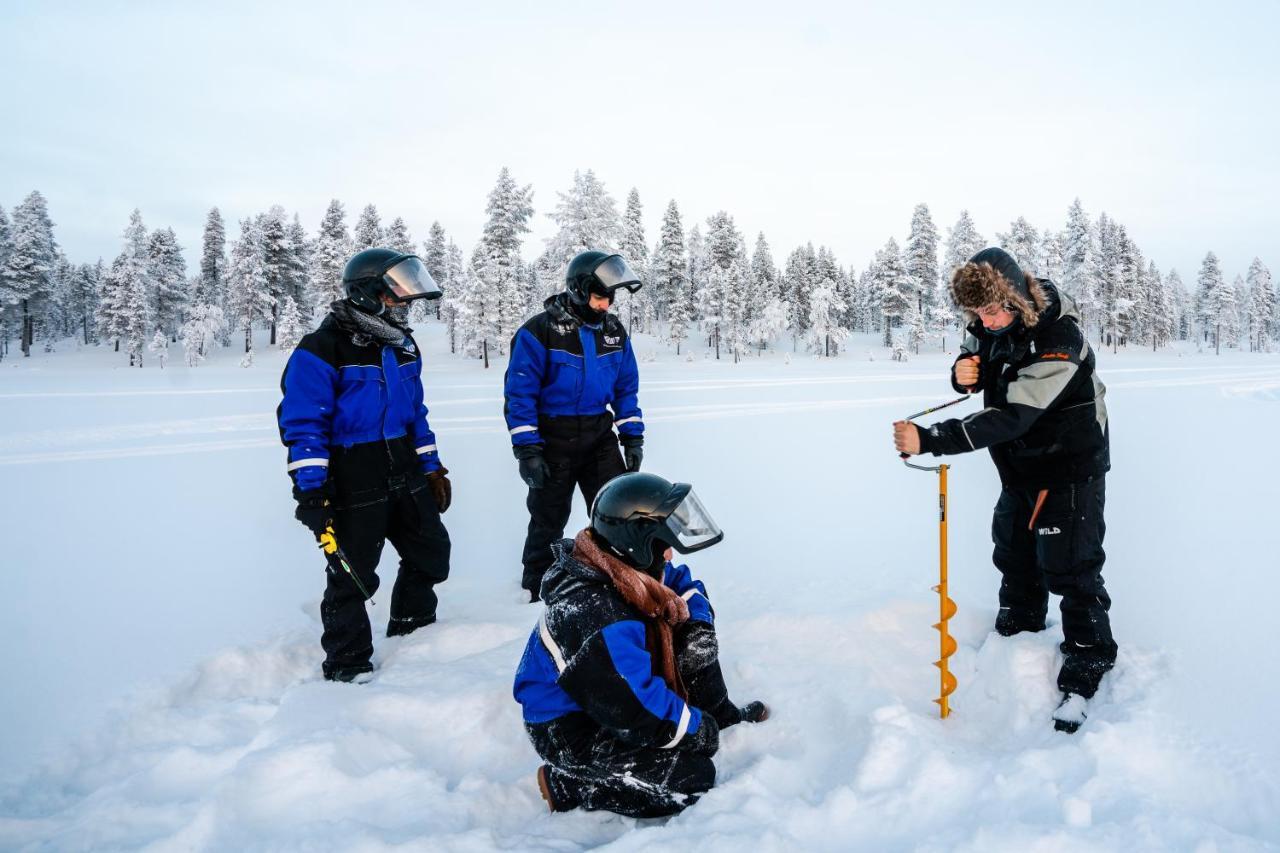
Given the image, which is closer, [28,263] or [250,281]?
[250,281]

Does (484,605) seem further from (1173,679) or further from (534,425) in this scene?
(1173,679)

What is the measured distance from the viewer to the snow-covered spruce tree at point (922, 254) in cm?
6000

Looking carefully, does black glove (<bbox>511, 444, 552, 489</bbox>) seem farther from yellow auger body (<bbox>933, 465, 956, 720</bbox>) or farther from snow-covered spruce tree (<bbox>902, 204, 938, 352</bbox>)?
snow-covered spruce tree (<bbox>902, 204, 938, 352</bbox>)

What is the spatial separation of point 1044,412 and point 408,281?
3.64 meters

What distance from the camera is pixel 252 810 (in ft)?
8.91

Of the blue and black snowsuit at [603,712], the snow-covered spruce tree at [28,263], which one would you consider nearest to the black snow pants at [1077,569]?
the blue and black snowsuit at [603,712]

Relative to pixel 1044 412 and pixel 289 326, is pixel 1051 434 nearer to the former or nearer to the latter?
pixel 1044 412

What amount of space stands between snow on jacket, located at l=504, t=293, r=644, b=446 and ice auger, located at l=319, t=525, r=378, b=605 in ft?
4.72

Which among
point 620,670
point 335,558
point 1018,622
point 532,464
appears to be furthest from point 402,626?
point 1018,622

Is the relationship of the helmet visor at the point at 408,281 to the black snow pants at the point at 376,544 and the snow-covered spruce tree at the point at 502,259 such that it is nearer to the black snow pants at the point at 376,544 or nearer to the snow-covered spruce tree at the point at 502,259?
the black snow pants at the point at 376,544

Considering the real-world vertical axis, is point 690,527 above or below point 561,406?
below

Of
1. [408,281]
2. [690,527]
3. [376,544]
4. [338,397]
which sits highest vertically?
[408,281]

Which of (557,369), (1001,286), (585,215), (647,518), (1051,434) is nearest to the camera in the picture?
(647,518)

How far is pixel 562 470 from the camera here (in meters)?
5.18
